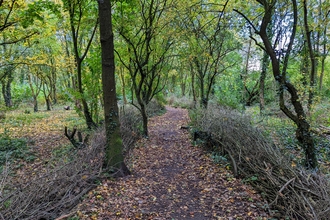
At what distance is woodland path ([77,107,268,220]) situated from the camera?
3.29 metres

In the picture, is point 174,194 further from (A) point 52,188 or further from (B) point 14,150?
(B) point 14,150

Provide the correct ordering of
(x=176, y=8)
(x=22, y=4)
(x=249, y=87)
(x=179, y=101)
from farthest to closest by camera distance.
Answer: (x=179, y=101)
(x=249, y=87)
(x=176, y=8)
(x=22, y=4)

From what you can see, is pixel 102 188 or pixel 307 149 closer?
pixel 102 188

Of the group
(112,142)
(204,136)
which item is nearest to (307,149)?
(204,136)

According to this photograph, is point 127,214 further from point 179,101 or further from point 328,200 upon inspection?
point 179,101

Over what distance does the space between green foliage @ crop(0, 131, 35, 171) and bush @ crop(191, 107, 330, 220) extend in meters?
5.86

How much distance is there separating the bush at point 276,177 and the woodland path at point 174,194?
0.89 feet

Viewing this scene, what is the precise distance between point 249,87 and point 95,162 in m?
14.3

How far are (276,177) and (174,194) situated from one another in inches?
73.1

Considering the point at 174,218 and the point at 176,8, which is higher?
the point at 176,8

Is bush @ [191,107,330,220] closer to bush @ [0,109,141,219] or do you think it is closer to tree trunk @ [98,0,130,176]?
tree trunk @ [98,0,130,176]

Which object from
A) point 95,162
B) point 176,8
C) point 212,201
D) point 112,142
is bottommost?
point 212,201

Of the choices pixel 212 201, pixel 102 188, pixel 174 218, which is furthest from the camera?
pixel 102 188

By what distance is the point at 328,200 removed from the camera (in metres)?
2.75
